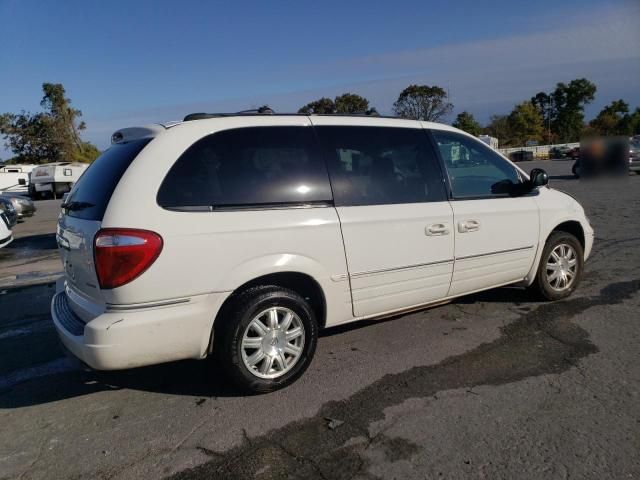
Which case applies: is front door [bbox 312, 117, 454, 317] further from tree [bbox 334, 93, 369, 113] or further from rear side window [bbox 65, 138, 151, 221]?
tree [bbox 334, 93, 369, 113]

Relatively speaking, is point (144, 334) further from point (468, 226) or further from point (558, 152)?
point (558, 152)

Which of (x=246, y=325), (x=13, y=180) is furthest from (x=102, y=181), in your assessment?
(x=13, y=180)

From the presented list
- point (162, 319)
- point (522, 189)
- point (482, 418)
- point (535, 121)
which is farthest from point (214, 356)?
point (535, 121)

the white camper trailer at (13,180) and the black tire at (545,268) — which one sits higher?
the white camper trailer at (13,180)

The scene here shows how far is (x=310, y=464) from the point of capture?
2566 millimetres

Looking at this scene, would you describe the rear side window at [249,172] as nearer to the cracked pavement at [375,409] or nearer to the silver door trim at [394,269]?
the silver door trim at [394,269]

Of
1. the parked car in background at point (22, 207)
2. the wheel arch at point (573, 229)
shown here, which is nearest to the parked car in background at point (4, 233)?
the parked car in background at point (22, 207)

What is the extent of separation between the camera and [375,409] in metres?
3.08

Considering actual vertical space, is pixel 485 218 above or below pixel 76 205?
below

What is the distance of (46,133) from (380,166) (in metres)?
54.2

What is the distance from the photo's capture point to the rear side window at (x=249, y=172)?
3.07 metres

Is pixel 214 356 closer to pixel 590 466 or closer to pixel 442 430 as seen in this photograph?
pixel 442 430

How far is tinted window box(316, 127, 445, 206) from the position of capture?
361 centimetres

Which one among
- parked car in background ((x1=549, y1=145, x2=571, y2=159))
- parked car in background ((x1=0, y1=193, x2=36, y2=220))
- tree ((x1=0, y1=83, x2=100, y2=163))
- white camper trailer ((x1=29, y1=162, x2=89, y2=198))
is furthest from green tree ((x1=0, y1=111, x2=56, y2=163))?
parked car in background ((x1=549, y1=145, x2=571, y2=159))
